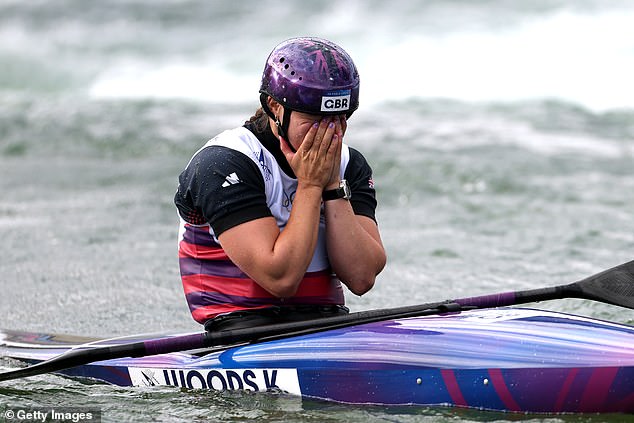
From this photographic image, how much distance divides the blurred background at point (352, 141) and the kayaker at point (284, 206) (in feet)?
1.39

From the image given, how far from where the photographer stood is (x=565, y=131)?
12.7m

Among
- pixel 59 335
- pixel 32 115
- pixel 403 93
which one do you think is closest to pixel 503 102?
pixel 403 93

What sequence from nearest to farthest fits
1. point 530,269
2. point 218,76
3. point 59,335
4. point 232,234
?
point 232,234
point 59,335
point 530,269
point 218,76

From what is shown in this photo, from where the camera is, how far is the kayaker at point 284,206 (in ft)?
12.0

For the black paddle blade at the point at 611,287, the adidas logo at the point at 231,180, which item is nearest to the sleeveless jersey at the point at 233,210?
the adidas logo at the point at 231,180

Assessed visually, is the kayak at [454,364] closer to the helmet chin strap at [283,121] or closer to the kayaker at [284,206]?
the kayaker at [284,206]

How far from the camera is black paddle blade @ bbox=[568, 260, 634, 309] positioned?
13.4 feet

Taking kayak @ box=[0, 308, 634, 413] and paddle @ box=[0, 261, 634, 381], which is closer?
kayak @ box=[0, 308, 634, 413]

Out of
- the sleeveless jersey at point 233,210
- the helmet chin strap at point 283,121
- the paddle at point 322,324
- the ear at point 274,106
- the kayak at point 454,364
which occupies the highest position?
the ear at point 274,106

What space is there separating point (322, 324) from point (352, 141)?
26.1 ft

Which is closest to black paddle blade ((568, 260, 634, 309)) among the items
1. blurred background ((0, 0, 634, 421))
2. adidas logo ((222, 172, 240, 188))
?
blurred background ((0, 0, 634, 421))

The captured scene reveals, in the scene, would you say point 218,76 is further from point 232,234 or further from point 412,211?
point 232,234

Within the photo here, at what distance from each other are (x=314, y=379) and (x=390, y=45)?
1603 cm

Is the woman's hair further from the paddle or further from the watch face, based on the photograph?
the paddle
